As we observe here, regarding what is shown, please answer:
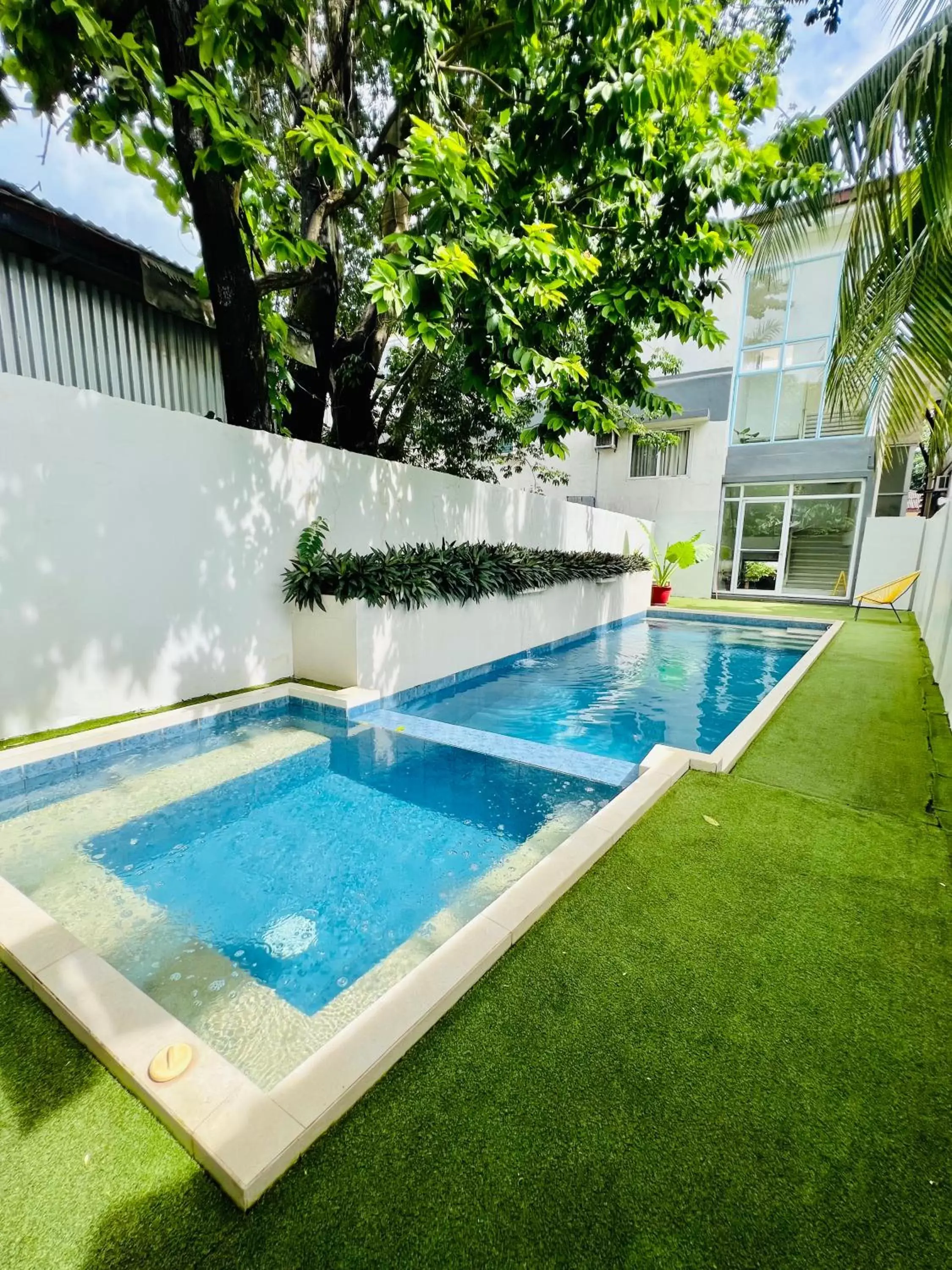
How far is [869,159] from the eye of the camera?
3518mm

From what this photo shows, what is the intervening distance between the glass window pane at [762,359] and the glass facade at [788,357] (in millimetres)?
11

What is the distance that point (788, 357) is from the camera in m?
14.1

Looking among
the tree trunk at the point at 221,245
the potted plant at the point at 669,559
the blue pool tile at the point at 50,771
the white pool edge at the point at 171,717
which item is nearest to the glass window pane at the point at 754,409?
the potted plant at the point at 669,559

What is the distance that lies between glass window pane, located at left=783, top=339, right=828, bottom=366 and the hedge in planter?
10168mm

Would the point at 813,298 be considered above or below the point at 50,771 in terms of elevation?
above

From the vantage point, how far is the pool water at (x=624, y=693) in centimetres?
551

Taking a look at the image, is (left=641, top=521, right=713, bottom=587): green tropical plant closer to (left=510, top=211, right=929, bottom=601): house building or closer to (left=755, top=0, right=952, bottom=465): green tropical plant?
(left=510, top=211, right=929, bottom=601): house building

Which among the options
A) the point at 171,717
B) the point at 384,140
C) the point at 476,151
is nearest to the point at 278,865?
Answer: the point at 171,717

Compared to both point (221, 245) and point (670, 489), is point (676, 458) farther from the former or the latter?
point (221, 245)

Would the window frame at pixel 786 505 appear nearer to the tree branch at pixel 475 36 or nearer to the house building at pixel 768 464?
the house building at pixel 768 464

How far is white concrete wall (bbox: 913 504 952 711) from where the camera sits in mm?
5094

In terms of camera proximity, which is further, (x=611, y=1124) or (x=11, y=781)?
(x=11, y=781)

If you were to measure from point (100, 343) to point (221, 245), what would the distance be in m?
1.68

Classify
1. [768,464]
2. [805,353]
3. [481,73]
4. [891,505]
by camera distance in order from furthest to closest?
1. [768,464]
2. [891,505]
3. [805,353]
4. [481,73]
